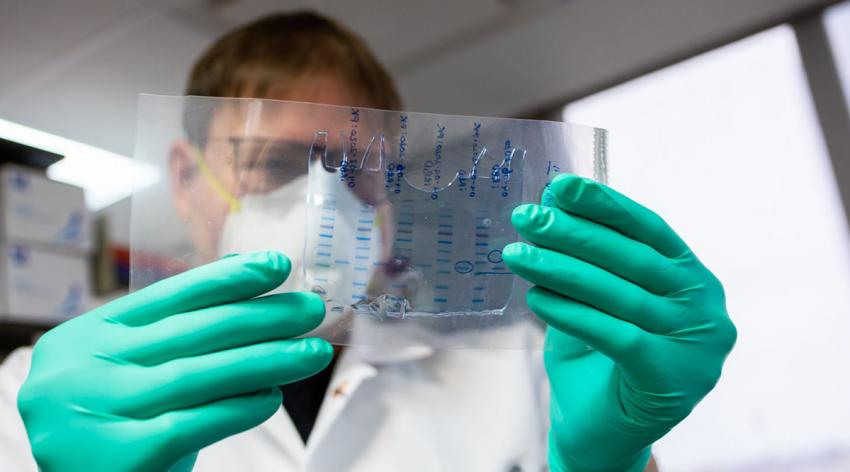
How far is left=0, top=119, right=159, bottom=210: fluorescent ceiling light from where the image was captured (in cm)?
246

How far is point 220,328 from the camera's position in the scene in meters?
0.70

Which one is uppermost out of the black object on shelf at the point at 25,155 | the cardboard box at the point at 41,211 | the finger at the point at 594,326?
the black object on shelf at the point at 25,155

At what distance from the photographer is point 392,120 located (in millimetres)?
750

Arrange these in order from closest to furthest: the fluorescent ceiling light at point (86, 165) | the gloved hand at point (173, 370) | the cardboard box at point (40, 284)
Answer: the gloved hand at point (173, 370), the cardboard box at point (40, 284), the fluorescent ceiling light at point (86, 165)

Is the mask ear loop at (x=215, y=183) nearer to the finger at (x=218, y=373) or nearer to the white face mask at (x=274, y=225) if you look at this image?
the white face mask at (x=274, y=225)

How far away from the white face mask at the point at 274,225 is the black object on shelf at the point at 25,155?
2.01m

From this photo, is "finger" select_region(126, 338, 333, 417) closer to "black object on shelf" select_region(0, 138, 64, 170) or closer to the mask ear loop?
the mask ear loop

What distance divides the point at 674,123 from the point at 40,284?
2293 mm

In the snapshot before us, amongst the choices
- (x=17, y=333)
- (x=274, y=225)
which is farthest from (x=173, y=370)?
(x=17, y=333)

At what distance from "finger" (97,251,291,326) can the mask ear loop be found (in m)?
0.08

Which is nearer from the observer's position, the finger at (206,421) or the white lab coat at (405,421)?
the finger at (206,421)

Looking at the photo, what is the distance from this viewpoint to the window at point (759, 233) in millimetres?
1997

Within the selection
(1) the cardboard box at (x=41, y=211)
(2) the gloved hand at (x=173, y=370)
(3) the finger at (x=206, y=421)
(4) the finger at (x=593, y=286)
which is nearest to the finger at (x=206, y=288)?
(2) the gloved hand at (x=173, y=370)

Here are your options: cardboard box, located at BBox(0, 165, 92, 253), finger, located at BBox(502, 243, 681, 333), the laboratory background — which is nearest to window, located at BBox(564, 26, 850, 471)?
the laboratory background
